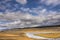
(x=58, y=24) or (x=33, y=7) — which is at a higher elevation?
(x=33, y=7)

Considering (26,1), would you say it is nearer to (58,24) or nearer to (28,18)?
(28,18)

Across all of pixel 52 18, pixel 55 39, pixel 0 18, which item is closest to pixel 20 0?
pixel 0 18

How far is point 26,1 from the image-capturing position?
125cm

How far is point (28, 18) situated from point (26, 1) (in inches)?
6.8

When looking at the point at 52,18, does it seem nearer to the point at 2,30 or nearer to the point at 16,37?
the point at 16,37

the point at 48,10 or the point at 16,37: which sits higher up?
the point at 48,10

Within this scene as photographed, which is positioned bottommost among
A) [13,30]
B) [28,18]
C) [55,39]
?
[55,39]

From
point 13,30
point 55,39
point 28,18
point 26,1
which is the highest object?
point 26,1

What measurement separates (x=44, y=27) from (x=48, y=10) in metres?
0.18

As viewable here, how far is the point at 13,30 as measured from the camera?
1274 mm

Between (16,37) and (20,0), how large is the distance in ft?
1.26

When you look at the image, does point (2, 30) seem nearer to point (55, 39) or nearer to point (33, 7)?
point (33, 7)

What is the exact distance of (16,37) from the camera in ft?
4.20

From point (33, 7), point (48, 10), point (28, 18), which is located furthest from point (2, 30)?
point (48, 10)
